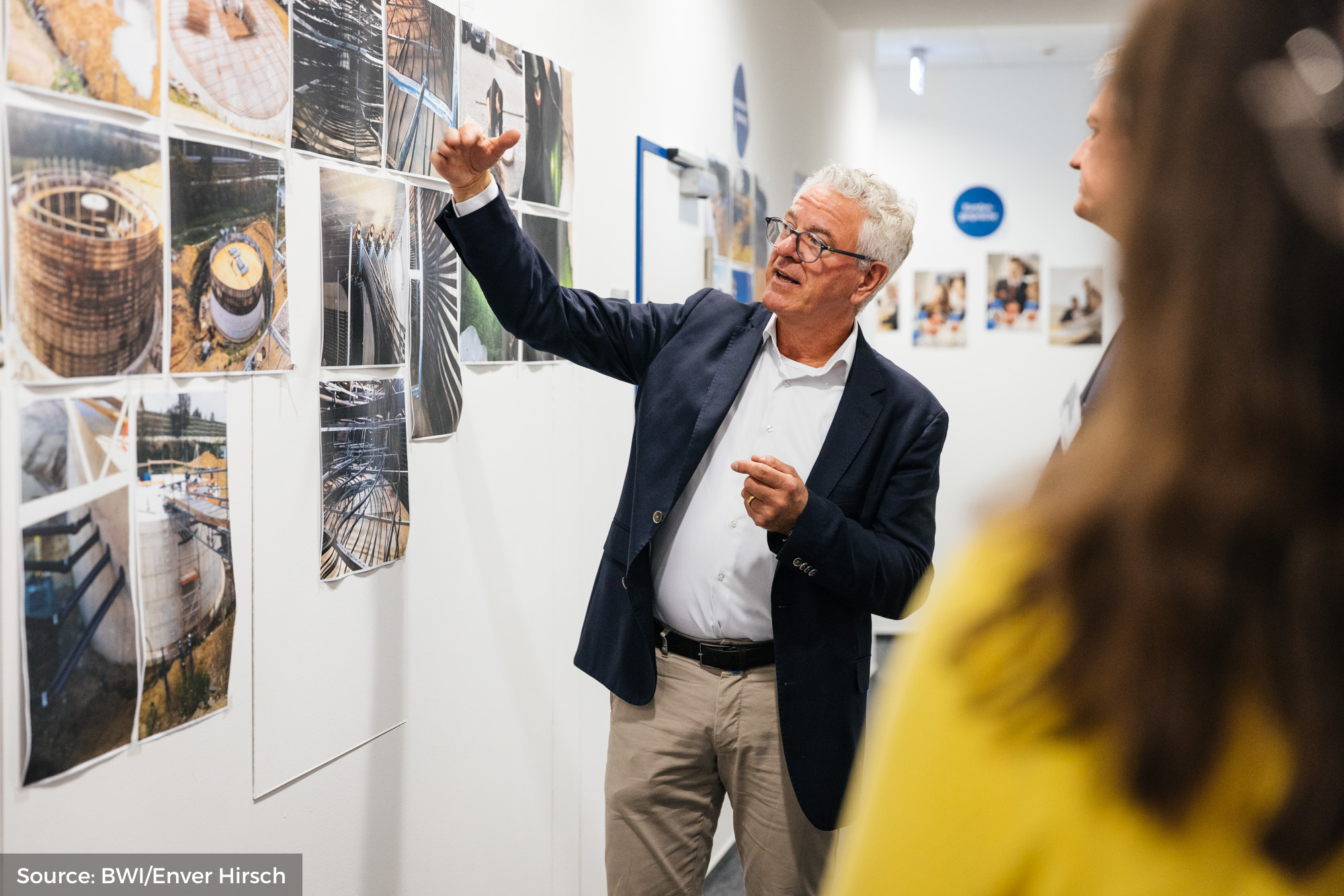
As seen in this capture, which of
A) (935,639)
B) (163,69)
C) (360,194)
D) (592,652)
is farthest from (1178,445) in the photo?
(592,652)

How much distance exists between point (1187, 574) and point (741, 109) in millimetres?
3505

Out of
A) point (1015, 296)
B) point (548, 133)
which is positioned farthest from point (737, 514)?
point (1015, 296)

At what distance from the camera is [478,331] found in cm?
203

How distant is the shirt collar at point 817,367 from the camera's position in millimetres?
2068

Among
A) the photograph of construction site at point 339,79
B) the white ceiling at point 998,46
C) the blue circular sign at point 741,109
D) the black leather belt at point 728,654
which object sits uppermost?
the white ceiling at point 998,46

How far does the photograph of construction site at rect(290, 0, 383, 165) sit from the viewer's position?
1514 mm

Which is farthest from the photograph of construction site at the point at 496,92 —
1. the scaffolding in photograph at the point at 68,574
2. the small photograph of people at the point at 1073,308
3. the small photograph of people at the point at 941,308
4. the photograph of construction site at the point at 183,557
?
the small photograph of people at the point at 1073,308

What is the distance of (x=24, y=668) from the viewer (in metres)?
1.14

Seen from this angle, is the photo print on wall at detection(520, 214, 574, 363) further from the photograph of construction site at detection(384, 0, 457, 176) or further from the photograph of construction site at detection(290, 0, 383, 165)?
the photograph of construction site at detection(290, 0, 383, 165)

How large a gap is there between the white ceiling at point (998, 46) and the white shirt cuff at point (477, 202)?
201 inches

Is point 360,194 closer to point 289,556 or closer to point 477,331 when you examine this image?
point 477,331

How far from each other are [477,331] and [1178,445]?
166cm

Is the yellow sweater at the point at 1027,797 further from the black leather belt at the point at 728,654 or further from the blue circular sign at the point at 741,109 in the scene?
the blue circular sign at the point at 741,109

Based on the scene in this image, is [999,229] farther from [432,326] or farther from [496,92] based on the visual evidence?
[432,326]
